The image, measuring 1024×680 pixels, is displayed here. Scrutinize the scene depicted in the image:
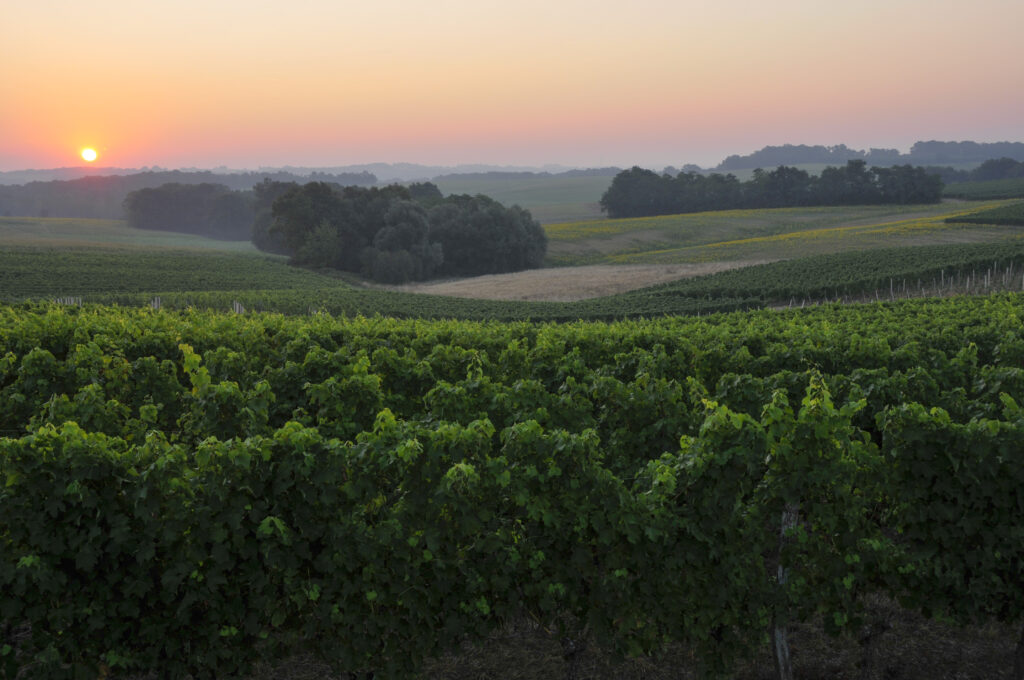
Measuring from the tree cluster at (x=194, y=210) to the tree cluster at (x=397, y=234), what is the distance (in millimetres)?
59836

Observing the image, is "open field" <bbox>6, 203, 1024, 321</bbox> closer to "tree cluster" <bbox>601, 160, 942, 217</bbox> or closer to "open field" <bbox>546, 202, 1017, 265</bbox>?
"open field" <bbox>546, 202, 1017, 265</bbox>

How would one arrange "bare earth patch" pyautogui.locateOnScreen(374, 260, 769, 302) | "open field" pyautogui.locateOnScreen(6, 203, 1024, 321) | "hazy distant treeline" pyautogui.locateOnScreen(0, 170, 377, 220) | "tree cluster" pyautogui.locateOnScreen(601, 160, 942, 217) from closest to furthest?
"open field" pyautogui.locateOnScreen(6, 203, 1024, 321) → "bare earth patch" pyautogui.locateOnScreen(374, 260, 769, 302) → "tree cluster" pyautogui.locateOnScreen(601, 160, 942, 217) → "hazy distant treeline" pyautogui.locateOnScreen(0, 170, 377, 220)

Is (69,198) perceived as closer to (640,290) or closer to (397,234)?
(397,234)

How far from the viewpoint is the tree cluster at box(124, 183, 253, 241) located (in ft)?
444

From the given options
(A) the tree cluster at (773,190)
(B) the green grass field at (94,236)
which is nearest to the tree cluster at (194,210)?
(B) the green grass field at (94,236)

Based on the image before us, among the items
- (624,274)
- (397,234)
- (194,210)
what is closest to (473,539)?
(624,274)

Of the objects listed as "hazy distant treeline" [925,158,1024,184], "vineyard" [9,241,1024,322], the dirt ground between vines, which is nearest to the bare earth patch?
"vineyard" [9,241,1024,322]

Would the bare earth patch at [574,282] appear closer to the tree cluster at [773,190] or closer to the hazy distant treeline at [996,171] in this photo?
the tree cluster at [773,190]

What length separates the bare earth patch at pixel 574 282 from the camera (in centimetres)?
5762

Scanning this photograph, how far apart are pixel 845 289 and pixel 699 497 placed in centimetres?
4316

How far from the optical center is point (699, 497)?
712 centimetres

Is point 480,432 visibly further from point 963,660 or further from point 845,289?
point 845,289

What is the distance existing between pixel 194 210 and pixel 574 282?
10250 cm

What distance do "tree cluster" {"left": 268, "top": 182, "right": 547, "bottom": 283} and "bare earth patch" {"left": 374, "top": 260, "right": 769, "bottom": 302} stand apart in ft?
22.9
